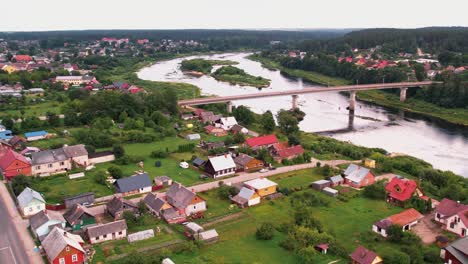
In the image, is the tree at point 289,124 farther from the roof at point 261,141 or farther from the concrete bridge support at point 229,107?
the concrete bridge support at point 229,107

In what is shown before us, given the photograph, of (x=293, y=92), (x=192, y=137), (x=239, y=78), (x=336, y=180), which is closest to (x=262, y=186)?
(x=336, y=180)

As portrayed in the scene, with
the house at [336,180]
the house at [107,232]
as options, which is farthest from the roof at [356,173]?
the house at [107,232]

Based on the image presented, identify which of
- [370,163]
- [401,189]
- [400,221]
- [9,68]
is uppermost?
[9,68]

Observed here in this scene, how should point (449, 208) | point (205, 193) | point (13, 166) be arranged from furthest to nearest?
point (13, 166) < point (205, 193) < point (449, 208)

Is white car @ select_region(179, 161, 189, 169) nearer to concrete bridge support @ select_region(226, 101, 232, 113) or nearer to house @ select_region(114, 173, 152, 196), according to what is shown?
house @ select_region(114, 173, 152, 196)

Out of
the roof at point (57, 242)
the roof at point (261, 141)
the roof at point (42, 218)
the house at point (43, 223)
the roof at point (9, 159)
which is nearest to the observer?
the roof at point (57, 242)

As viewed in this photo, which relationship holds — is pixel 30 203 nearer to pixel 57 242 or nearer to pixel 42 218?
pixel 42 218

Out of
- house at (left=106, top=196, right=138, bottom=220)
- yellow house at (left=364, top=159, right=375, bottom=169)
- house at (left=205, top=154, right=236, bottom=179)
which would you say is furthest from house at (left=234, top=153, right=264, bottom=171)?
house at (left=106, top=196, right=138, bottom=220)
